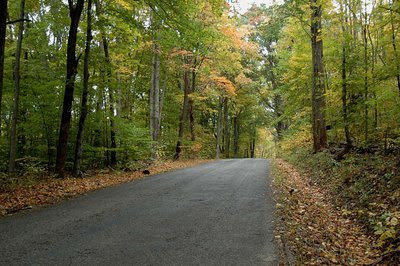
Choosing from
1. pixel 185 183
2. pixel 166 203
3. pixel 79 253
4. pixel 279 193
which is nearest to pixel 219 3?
pixel 185 183

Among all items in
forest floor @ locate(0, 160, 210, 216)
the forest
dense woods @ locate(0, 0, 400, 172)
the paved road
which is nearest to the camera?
the paved road

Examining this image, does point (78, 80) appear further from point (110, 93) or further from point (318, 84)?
point (318, 84)

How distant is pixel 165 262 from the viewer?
167 inches

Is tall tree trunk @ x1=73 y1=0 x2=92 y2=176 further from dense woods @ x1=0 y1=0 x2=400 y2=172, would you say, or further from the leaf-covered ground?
the leaf-covered ground

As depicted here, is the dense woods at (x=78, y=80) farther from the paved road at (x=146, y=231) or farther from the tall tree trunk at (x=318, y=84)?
the paved road at (x=146, y=231)

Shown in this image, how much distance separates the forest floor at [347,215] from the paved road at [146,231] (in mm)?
503

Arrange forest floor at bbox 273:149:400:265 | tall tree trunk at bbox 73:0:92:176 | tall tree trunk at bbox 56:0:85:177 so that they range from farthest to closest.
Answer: tall tree trunk at bbox 73:0:92:176
tall tree trunk at bbox 56:0:85:177
forest floor at bbox 273:149:400:265

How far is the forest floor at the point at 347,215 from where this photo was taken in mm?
4871

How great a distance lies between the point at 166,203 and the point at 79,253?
344 centimetres

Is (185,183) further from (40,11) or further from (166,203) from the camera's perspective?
(40,11)

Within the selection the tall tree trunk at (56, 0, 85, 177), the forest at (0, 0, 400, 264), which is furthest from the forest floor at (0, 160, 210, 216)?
the tall tree trunk at (56, 0, 85, 177)

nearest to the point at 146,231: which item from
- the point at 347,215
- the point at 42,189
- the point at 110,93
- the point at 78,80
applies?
the point at 347,215

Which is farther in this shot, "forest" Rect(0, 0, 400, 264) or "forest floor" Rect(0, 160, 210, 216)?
"forest" Rect(0, 0, 400, 264)

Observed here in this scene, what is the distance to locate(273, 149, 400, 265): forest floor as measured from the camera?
487 centimetres
